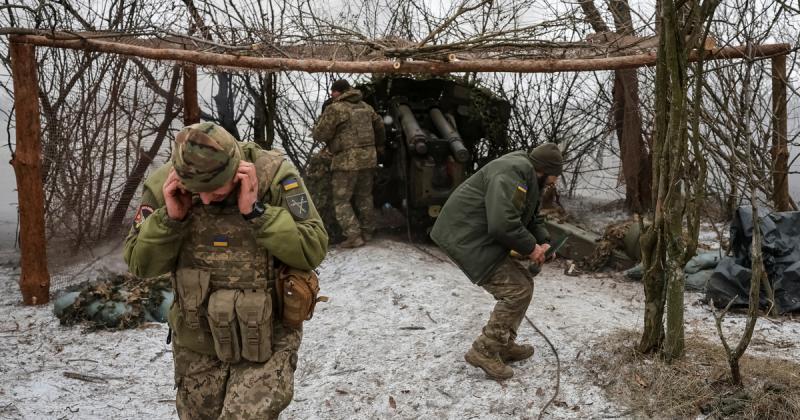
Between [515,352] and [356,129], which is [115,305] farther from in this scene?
[515,352]

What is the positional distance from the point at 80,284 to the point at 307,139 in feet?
12.1

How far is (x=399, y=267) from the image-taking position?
690 cm

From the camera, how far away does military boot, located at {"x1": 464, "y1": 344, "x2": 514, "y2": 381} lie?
449 cm

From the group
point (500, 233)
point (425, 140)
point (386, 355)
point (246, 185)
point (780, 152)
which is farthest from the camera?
point (425, 140)

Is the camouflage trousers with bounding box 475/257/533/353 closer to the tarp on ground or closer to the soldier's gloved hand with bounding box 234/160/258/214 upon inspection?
the tarp on ground

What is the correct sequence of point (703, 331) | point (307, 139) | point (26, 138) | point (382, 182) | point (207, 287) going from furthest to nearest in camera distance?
point (307, 139) < point (382, 182) < point (26, 138) < point (703, 331) < point (207, 287)

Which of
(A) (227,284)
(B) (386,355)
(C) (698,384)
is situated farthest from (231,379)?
(C) (698,384)

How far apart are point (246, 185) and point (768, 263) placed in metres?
4.32

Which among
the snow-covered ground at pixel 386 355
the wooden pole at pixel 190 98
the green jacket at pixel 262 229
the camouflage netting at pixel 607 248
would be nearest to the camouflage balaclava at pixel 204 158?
the green jacket at pixel 262 229

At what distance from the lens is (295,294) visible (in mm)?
2891

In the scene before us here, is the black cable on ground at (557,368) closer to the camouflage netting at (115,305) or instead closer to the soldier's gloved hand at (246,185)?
the soldier's gloved hand at (246,185)

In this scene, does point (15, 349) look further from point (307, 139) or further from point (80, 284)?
point (307, 139)

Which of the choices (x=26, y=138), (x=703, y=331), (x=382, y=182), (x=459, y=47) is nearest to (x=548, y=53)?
(x=459, y=47)

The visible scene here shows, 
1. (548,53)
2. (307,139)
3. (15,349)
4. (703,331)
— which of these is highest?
(548,53)
